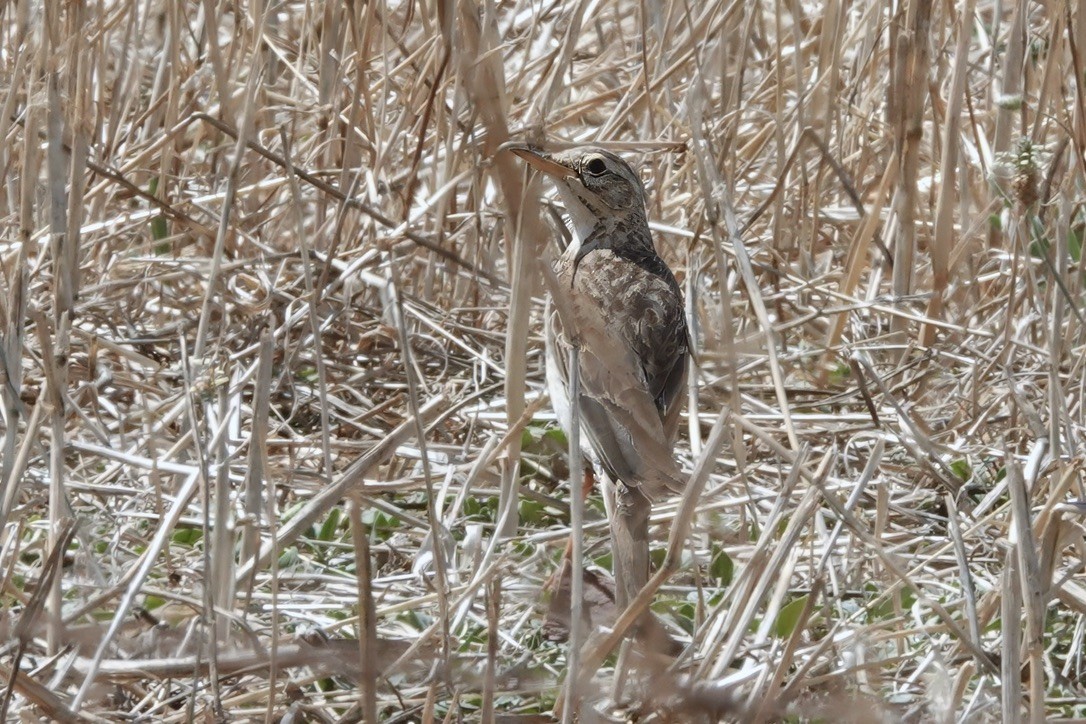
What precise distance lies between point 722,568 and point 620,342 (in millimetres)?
643

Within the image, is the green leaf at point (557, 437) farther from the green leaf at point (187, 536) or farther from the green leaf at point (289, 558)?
the green leaf at point (187, 536)

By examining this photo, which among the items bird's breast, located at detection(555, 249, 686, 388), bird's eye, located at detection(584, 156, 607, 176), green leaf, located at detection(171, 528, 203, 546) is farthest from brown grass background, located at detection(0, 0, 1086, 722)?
bird's eye, located at detection(584, 156, 607, 176)

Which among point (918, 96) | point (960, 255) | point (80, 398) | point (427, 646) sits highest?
point (918, 96)

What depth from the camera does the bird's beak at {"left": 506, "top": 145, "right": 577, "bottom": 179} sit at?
373cm

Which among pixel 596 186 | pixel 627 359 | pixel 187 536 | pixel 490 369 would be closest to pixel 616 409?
pixel 627 359

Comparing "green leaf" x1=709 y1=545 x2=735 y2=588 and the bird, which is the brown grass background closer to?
"green leaf" x1=709 y1=545 x2=735 y2=588

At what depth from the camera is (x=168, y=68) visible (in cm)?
523

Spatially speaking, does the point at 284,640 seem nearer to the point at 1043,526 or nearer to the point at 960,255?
the point at 1043,526

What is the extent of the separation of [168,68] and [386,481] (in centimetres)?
215

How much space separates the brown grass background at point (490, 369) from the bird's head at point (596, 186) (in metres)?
0.21

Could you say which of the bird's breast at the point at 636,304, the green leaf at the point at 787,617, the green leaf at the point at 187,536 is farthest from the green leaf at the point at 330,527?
the green leaf at the point at 787,617

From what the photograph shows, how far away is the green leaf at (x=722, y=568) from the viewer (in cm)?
357

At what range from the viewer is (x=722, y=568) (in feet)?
11.7

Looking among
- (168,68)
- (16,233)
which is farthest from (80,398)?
(168,68)
